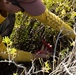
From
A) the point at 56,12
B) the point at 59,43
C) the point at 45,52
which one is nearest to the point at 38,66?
the point at 45,52

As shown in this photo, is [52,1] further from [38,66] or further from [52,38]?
[38,66]

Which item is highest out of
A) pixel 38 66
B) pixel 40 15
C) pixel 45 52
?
pixel 40 15

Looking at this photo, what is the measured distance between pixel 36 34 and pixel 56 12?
23cm

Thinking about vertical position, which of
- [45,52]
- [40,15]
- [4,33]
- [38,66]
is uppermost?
[40,15]

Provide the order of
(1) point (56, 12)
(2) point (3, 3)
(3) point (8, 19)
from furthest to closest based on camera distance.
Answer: (1) point (56, 12) → (3) point (8, 19) → (2) point (3, 3)

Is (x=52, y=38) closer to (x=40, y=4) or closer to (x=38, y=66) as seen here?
(x=38, y=66)

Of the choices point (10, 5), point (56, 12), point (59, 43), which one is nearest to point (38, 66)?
point (59, 43)

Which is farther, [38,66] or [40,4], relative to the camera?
[38,66]

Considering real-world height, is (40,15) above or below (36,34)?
above

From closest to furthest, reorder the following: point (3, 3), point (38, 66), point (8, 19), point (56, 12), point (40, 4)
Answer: point (3, 3) < point (40, 4) < point (8, 19) < point (38, 66) < point (56, 12)

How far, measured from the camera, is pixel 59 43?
2.23 m

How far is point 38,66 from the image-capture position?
2051mm

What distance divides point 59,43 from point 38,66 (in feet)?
0.95

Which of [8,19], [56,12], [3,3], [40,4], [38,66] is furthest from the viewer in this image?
[56,12]
